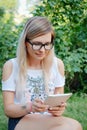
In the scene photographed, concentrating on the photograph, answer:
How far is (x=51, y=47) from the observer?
2.52 metres

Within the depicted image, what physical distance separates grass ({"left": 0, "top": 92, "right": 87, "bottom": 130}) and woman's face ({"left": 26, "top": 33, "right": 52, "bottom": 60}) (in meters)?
1.20

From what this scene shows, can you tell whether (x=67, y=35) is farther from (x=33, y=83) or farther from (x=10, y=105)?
(x=10, y=105)

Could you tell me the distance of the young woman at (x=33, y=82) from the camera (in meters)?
2.43

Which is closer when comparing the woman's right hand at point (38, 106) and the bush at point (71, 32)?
the woman's right hand at point (38, 106)

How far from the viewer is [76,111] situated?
13.5 ft

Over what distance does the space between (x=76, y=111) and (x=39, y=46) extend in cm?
181

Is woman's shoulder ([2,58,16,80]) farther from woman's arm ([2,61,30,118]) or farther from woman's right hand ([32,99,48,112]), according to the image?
woman's right hand ([32,99,48,112])

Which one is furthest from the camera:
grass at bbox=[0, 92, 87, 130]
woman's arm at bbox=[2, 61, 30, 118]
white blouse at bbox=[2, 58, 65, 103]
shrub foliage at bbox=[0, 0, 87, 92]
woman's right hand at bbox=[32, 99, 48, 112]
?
A: shrub foliage at bbox=[0, 0, 87, 92]

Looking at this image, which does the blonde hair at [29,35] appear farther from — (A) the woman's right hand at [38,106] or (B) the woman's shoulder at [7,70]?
(A) the woman's right hand at [38,106]

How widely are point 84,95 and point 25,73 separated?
8.37 feet

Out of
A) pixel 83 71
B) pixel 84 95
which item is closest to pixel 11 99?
pixel 84 95

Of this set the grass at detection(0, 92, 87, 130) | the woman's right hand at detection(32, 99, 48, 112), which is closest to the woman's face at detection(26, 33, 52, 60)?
the woman's right hand at detection(32, 99, 48, 112)

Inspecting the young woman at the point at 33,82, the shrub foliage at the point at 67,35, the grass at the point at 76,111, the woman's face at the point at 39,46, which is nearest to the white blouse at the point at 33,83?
the young woman at the point at 33,82

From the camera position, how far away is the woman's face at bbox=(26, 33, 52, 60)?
2447 mm
